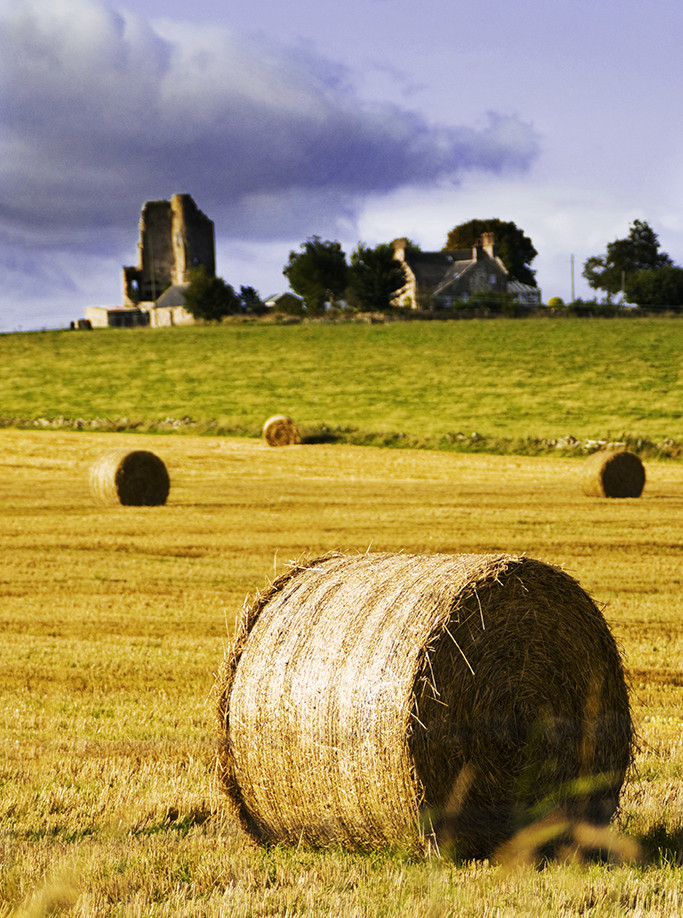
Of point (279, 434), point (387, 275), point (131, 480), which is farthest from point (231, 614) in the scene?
point (387, 275)

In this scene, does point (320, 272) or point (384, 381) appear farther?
point (320, 272)

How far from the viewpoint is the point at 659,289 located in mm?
96438

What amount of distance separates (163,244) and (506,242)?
3755 centimetres

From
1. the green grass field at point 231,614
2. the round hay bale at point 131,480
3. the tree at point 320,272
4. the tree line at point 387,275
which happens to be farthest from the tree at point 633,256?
the round hay bale at point 131,480

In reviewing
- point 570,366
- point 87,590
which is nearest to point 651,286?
point 570,366

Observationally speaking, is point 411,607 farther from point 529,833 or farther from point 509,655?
point 529,833

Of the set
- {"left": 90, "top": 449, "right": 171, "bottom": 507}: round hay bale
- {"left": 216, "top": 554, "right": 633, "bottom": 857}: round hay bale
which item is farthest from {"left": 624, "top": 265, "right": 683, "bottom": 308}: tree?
{"left": 216, "top": 554, "right": 633, "bottom": 857}: round hay bale

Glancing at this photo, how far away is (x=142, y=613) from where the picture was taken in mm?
12328

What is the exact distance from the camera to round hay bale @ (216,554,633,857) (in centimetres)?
522

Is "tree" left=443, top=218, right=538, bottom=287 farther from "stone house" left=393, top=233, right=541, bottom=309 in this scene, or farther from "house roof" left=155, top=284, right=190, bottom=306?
"house roof" left=155, top=284, right=190, bottom=306

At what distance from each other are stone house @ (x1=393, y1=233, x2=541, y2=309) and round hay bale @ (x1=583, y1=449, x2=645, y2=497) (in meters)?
76.2

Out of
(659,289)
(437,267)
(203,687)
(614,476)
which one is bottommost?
(203,687)

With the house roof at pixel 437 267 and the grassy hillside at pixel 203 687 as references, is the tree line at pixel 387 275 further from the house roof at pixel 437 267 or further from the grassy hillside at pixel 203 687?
the grassy hillside at pixel 203 687

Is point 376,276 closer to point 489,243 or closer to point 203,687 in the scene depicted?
point 489,243
